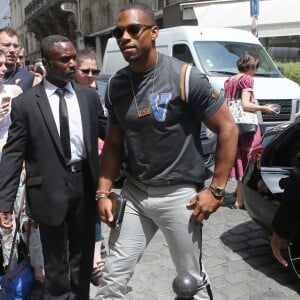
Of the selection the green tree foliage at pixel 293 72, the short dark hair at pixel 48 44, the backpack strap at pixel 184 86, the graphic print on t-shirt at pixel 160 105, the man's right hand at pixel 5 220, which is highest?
the short dark hair at pixel 48 44

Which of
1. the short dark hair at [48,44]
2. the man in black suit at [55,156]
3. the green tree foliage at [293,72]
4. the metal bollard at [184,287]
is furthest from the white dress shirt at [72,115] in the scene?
the green tree foliage at [293,72]

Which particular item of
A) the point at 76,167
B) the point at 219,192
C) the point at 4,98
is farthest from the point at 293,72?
the point at 219,192

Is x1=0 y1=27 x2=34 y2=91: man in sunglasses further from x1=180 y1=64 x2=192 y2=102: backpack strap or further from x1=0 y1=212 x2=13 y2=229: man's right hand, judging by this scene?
x1=180 y1=64 x2=192 y2=102: backpack strap

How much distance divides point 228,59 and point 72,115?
22.4ft

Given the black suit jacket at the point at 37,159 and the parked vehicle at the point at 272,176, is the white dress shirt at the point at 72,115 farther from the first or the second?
the parked vehicle at the point at 272,176

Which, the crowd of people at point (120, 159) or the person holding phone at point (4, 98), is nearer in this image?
the crowd of people at point (120, 159)

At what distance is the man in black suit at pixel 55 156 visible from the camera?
9.13 ft

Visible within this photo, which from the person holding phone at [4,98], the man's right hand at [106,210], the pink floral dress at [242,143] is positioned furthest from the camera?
the pink floral dress at [242,143]

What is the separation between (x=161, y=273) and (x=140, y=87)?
1968 mm

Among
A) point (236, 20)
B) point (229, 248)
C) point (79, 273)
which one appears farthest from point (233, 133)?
point (236, 20)

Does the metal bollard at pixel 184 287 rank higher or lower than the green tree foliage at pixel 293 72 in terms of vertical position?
higher

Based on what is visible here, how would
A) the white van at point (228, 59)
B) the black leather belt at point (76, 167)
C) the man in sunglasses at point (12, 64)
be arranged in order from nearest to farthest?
the black leather belt at point (76, 167), the man in sunglasses at point (12, 64), the white van at point (228, 59)

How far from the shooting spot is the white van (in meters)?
8.27

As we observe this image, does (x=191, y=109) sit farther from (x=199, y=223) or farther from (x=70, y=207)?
(x=70, y=207)
